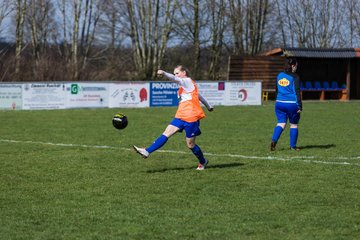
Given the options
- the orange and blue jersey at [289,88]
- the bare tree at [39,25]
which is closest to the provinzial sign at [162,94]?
the orange and blue jersey at [289,88]

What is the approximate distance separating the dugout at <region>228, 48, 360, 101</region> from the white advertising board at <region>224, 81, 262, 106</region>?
653 centimetres

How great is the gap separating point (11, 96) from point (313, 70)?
73.7ft

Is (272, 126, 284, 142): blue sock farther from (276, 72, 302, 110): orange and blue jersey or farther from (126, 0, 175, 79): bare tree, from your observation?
(126, 0, 175, 79): bare tree

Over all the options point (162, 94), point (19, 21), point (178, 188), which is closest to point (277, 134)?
point (178, 188)

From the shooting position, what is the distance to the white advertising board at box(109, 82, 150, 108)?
3212 cm

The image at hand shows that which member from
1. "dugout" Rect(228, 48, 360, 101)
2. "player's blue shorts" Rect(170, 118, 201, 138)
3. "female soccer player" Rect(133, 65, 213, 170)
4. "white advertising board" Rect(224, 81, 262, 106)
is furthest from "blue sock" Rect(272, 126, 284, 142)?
"dugout" Rect(228, 48, 360, 101)

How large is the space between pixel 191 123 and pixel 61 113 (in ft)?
56.3

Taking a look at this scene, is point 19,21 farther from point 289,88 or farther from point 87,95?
point 289,88

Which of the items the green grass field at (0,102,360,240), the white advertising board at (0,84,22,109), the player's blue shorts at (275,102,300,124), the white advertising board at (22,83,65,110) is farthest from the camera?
the white advertising board at (22,83,65,110)

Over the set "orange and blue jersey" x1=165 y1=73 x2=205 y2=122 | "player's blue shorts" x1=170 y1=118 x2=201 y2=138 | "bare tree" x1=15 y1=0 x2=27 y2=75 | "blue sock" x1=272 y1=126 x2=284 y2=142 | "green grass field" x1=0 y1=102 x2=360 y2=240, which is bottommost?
"green grass field" x1=0 y1=102 x2=360 y2=240

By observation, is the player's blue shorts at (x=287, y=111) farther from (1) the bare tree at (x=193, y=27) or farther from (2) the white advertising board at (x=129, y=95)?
(1) the bare tree at (x=193, y=27)

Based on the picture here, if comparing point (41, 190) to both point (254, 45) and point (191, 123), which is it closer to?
point (191, 123)

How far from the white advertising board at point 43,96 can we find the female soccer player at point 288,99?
1746cm

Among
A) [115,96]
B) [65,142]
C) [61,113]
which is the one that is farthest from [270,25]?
Result: [65,142]
